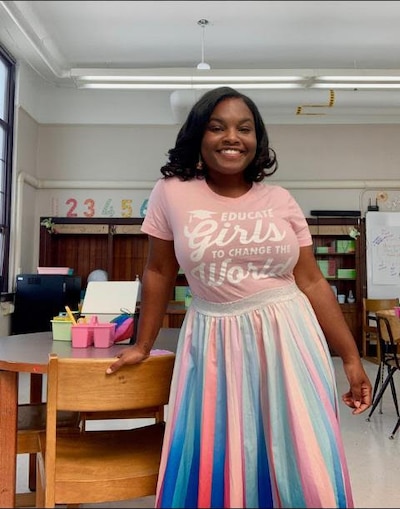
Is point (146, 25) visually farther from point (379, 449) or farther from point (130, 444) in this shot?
point (379, 449)

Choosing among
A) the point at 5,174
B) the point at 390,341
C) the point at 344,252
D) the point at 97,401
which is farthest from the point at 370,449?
the point at 5,174

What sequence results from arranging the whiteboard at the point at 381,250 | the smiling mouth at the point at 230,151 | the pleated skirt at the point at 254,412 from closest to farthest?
the pleated skirt at the point at 254,412 → the smiling mouth at the point at 230,151 → the whiteboard at the point at 381,250

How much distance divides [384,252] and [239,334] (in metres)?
5.43

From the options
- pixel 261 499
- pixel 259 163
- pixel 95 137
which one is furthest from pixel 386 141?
pixel 261 499

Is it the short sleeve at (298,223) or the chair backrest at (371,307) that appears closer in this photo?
the short sleeve at (298,223)

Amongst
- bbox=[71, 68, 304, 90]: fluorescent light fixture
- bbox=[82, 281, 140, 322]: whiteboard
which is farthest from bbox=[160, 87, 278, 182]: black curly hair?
bbox=[71, 68, 304, 90]: fluorescent light fixture

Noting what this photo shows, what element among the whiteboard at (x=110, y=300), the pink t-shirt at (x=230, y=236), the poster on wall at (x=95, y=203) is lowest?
the whiteboard at (x=110, y=300)

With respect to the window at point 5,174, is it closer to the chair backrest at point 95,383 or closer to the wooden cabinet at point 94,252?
the wooden cabinet at point 94,252

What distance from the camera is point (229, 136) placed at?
2.95ft

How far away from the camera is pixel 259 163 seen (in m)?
0.98

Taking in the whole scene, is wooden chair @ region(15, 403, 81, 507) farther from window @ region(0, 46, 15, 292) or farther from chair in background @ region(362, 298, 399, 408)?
chair in background @ region(362, 298, 399, 408)

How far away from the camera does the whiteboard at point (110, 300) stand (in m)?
1.83

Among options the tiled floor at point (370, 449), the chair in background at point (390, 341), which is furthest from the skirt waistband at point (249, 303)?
the chair in background at point (390, 341)

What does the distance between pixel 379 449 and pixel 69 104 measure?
5181 millimetres
